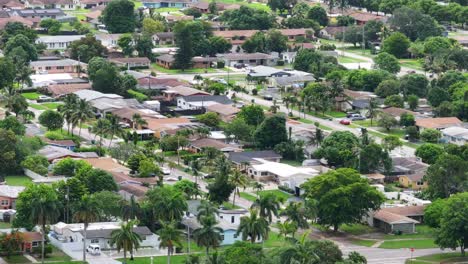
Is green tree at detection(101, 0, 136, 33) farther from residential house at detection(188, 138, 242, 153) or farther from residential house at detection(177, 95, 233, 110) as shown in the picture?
residential house at detection(188, 138, 242, 153)

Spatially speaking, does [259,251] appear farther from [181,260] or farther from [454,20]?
[454,20]

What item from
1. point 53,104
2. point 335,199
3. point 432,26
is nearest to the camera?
point 335,199

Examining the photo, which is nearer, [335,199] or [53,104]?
[335,199]

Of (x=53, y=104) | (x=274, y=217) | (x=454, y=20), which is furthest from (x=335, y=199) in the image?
(x=454, y=20)

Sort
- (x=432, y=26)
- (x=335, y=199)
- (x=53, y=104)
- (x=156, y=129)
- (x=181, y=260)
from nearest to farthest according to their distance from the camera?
(x=181, y=260) → (x=335, y=199) → (x=156, y=129) → (x=53, y=104) → (x=432, y=26)

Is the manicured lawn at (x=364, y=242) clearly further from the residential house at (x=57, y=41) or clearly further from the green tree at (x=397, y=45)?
the residential house at (x=57, y=41)

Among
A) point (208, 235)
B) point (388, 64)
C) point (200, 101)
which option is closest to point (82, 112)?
point (200, 101)

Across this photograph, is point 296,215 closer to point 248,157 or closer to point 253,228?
point 253,228

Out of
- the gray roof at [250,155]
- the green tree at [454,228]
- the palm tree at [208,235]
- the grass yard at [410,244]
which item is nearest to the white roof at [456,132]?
the gray roof at [250,155]
